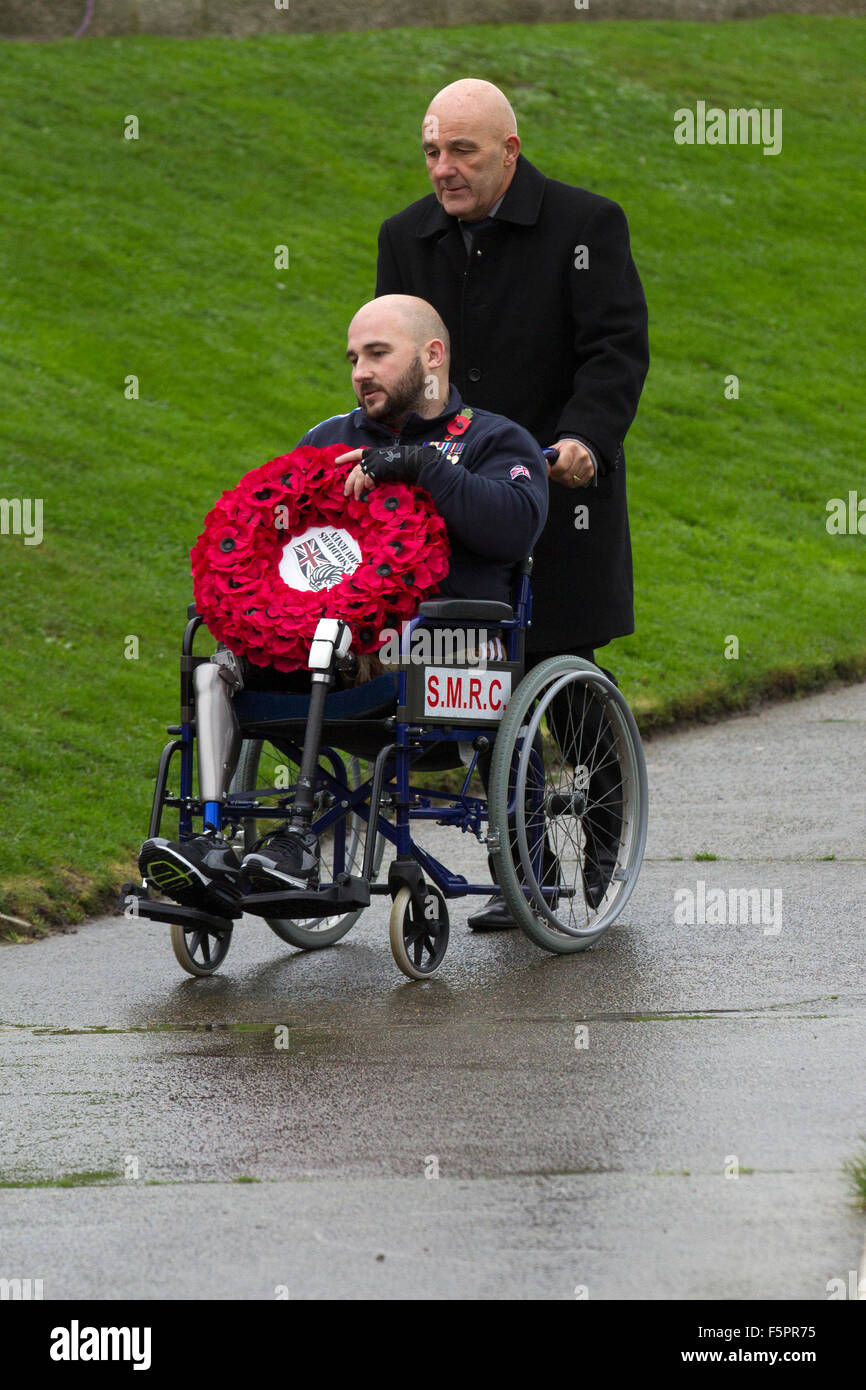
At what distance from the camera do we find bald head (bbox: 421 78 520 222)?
5195 millimetres

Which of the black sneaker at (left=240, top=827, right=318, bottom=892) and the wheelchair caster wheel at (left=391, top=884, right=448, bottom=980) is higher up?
the black sneaker at (left=240, top=827, right=318, bottom=892)

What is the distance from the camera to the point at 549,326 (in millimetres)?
5484

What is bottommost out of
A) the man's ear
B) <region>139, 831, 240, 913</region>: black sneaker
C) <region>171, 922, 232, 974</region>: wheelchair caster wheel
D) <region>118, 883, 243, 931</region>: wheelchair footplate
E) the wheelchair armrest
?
<region>171, 922, 232, 974</region>: wheelchair caster wheel

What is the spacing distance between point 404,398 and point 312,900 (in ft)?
4.36

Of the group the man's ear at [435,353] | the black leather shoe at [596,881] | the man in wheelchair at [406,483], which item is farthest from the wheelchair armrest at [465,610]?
the black leather shoe at [596,881]

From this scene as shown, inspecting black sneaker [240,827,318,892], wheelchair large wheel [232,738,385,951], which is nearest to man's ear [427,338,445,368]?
wheelchair large wheel [232,738,385,951]

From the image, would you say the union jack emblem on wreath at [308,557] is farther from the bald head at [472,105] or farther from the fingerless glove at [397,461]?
the bald head at [472,105]

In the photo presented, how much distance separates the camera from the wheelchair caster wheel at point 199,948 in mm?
4824

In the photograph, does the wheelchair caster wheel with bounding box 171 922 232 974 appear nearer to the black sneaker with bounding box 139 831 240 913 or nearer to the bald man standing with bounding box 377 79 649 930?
the black sneaker with bounding box 139 831 240 913

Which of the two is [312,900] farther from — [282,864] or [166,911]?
[166,911]

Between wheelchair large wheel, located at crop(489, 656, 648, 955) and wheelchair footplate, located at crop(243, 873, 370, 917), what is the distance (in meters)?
0.41

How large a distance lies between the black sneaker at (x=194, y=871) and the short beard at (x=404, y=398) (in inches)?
47.3

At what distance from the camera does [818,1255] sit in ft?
8.71

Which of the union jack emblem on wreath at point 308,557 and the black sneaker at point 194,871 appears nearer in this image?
the black sneaker at point 194,871
